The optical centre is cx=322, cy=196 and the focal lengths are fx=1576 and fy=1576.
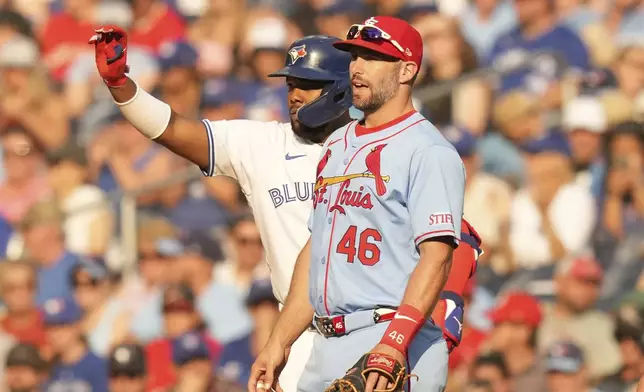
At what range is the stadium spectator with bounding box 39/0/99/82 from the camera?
49.5ft

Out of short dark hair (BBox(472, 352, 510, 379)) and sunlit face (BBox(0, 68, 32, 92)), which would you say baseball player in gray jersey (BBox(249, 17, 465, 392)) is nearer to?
short dark hair (BBox(472, 352, 510, 379))

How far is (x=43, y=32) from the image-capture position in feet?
51.1

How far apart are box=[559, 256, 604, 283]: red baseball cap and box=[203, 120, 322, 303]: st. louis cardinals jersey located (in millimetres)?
3460

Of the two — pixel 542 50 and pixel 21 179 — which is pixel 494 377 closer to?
pixel 542 50

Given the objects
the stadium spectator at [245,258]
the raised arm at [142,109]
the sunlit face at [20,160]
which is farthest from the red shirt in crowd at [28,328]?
the raised arm at [142,109]

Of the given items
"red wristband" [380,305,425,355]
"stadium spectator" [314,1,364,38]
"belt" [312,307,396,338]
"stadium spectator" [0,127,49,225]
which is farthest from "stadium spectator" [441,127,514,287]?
"red wristband" [380,305,425,355]

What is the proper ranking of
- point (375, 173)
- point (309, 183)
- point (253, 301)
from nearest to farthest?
point (375, 173), point (309, 183), point (253, 301)

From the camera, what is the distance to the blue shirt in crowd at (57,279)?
1156 cm

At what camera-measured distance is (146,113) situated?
6.39 metres

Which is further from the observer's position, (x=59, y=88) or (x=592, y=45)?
(x=59, y=88)

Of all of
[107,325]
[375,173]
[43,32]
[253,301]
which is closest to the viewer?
[375,173]

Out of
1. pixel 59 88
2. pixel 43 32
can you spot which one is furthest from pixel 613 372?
pixel 43 32

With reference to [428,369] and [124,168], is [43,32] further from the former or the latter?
[428,369]

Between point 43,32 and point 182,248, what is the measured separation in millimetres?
4997
